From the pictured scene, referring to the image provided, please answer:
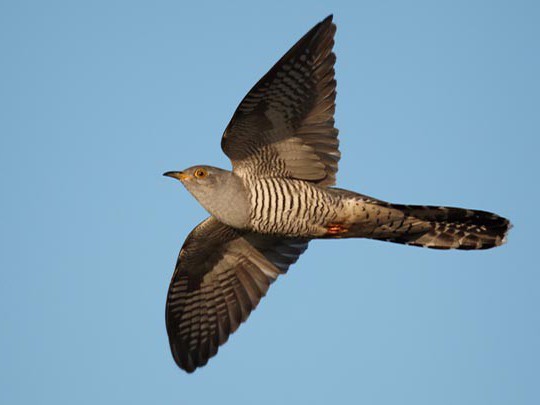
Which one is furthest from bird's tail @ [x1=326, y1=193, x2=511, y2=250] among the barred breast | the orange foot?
the barred breast

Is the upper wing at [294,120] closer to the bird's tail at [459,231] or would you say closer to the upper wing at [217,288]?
the bird's tail at [459,231]

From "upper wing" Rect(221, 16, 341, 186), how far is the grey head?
263 mm

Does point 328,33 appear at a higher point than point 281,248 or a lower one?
higher

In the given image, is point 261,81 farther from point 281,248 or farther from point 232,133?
point 281,248

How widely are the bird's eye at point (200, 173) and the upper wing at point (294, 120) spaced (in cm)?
33

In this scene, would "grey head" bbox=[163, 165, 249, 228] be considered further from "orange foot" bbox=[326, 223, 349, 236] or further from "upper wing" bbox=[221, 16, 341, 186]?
"orange foot" bbox=[326, 223, 349, 236]

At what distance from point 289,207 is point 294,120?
38.2 inches

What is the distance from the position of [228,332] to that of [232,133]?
9.77ft

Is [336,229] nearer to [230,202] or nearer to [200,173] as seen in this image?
[230,202]

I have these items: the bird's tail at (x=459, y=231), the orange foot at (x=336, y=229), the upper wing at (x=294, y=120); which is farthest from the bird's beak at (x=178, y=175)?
the bird's tail at (x=459, y=231)

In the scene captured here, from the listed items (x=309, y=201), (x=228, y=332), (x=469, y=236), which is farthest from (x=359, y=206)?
(x=228, y=332)

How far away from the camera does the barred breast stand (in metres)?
8.78

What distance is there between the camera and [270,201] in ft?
28.9

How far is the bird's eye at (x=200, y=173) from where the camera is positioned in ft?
29.0
